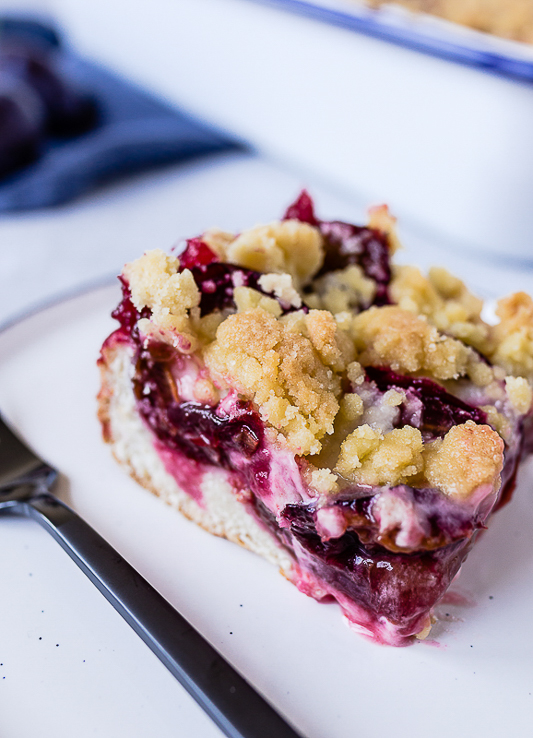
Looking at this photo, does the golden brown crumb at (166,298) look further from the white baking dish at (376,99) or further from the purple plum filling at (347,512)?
the white baking dish at (376,99)

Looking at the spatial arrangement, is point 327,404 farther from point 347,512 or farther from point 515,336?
point 515,336

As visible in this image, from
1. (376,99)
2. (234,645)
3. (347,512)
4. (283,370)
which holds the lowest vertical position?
(234,645)

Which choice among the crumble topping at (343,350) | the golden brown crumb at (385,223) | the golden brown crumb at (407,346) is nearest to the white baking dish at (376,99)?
the golden brown crumb at (385,223)

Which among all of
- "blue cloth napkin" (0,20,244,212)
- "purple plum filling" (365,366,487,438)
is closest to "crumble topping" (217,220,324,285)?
"purple plum filling" (365,366,487,438)

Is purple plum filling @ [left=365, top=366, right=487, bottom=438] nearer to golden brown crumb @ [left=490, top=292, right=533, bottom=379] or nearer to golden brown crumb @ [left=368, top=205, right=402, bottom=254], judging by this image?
golden brown crumb @ [left=490, top=292, right=533, bottom=379]

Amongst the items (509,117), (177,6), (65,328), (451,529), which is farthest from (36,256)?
(451,529)

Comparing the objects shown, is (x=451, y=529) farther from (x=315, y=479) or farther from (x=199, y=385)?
(x=199, y=385)

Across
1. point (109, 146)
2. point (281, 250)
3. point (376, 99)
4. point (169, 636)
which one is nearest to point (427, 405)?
point (281, 250)
